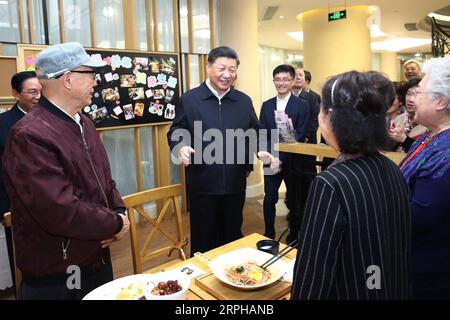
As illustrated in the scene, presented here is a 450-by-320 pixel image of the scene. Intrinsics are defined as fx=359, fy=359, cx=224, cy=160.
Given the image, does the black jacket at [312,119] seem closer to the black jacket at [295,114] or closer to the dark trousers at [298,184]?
the black jacket at [295,114]

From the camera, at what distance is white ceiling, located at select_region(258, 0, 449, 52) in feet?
22.2

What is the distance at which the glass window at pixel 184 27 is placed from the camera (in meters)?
4.21

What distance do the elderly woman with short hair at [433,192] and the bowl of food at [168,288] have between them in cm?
79

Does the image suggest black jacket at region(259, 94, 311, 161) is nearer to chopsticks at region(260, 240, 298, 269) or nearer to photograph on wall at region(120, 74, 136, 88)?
photograph on wall at region(120, 74, 136, 88)

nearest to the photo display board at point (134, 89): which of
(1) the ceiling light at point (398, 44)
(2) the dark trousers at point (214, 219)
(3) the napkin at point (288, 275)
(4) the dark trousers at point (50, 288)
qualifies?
(2) the dark trousers at point (214, 219)

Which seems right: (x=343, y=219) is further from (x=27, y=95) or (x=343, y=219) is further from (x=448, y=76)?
(x=27, y=95)

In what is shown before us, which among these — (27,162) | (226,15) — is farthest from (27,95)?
(226,15)

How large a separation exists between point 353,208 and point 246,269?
0.52 meters

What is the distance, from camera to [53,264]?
1332 millimetres

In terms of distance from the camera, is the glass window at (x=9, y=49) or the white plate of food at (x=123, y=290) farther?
the glass window at (x=9, y=49)

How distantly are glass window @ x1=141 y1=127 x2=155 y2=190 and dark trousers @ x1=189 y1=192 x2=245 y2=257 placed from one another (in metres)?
1.96

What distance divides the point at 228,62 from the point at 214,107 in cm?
29

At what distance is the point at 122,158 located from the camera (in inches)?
156

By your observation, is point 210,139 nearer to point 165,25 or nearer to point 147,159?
point 147,159
